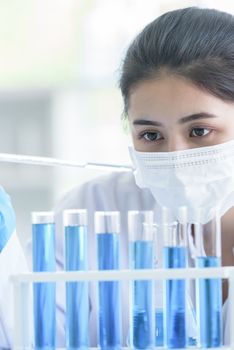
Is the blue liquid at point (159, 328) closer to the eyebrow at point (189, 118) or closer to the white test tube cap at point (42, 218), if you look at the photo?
the white test tube cap at point (42, 218)

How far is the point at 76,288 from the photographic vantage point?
1.12 meters

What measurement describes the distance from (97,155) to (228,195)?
115 inches

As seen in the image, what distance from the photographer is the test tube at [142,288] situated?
3.62 feet

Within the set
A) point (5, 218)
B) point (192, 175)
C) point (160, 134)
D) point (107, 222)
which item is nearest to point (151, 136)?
point (160, 134)

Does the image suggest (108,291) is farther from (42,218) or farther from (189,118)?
(189,118)

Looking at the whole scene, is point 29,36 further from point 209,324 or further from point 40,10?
point 209,324

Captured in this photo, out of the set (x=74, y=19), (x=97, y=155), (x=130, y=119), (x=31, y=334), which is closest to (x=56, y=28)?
(x=74, y=19)

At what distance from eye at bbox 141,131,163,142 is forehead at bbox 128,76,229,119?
1.9 inches

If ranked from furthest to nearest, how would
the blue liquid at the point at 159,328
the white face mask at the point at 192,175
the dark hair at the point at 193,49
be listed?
the dark hair at the point at 193,49 → the white face mask at the point at 192,175 → the blue liquid at the point at 159,328

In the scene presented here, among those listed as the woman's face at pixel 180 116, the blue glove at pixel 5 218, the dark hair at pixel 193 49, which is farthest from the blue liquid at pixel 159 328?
the dark hair at pixel 193 49

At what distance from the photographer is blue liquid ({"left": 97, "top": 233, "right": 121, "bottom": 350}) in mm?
1102

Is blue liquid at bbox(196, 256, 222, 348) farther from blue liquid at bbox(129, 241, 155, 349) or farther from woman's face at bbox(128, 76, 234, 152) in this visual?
woman's face at bbox(128, 76, 234, 152)

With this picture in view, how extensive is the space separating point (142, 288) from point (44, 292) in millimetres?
146

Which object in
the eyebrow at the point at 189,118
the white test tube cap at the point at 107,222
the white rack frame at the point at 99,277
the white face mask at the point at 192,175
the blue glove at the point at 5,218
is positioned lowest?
the white rack frame at the point at 99,277
